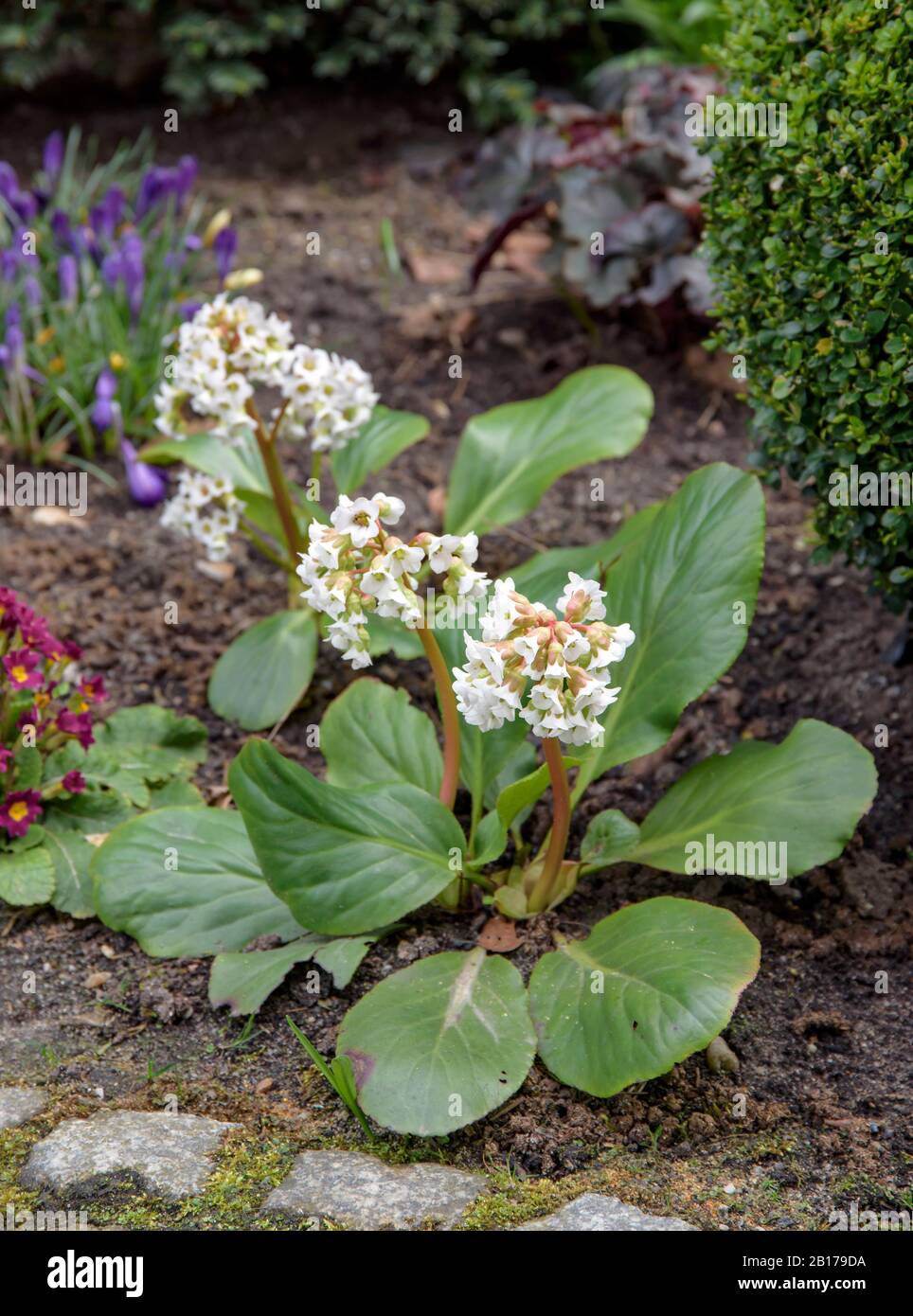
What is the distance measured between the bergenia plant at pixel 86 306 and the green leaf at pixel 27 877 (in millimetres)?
1629

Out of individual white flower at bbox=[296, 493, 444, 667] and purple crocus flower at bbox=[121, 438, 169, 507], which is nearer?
individual white flower at bbox=[296, 493, 444, 667]

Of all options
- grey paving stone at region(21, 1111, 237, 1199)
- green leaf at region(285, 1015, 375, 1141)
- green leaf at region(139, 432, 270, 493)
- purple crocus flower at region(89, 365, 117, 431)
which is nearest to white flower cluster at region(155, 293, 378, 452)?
green leaf at region(139, 432, 270, 493)

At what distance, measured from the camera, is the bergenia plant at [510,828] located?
7.82 feet

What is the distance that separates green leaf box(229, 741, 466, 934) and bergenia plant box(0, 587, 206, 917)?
2.22 feet

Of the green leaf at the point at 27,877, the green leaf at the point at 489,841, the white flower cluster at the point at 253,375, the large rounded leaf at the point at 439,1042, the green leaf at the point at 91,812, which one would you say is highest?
the white flower cluster at the point at 253,375

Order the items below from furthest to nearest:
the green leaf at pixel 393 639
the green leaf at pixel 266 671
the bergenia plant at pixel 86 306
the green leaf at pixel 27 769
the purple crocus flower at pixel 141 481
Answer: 1. the bergenia plant at pixel 86 306
2. the purple crocus flower at pixel 141 481
3. the green leaf at pixel 266 671
4. the green leaf at pixel 393 639
5. the green leaf at pixel 27 769

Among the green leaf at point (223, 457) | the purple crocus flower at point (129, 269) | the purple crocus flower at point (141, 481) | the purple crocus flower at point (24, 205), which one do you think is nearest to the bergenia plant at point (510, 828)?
the green leaf at point (223, 457)

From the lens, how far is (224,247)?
479cm

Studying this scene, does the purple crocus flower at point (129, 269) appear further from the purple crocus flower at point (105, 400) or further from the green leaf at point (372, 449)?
the green leaf at point (372, 449)

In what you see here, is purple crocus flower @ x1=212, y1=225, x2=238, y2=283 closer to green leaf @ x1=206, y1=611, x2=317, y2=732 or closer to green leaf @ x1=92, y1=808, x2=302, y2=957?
green leaf @ x1=206, y1=611, x2=317, y2=732

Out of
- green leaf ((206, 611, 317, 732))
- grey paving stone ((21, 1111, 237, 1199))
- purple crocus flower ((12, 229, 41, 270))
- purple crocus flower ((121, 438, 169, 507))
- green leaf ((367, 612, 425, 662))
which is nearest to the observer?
grey paving stone ((21, 1111, 237, 1199))

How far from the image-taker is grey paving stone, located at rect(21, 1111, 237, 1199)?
231 cm
